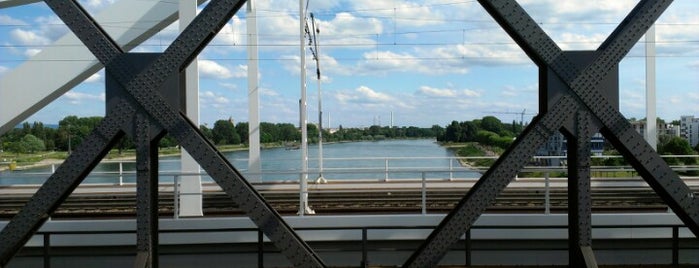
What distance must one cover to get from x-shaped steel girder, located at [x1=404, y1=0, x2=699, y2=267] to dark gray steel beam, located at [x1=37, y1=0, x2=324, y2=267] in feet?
4.88

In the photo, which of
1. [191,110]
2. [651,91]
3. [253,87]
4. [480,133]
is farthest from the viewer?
[480,133]

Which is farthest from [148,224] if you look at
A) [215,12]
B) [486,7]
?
[486,7]

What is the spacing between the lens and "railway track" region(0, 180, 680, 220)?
11.8 metres

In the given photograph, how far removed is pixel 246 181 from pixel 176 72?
1.25 m

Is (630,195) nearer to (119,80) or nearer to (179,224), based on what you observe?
(179,224)

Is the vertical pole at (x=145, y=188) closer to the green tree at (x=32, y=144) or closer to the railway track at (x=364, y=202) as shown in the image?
the railway track at (x=364, y=202)

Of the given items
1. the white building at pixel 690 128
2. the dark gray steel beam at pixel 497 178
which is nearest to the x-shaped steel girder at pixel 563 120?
the dark gray steel beam at pixel 497 178

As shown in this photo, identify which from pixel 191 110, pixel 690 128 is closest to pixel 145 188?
pixel 191 110

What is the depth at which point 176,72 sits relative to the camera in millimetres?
4957

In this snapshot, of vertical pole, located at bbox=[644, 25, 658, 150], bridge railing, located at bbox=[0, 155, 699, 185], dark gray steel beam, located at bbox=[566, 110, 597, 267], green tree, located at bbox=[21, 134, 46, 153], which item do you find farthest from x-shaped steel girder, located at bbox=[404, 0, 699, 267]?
green tree, located at bbox=[21, 134, 46, 153]

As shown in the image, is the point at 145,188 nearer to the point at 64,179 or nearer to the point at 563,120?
the point at 64,179

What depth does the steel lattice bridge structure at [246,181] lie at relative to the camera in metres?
4.91

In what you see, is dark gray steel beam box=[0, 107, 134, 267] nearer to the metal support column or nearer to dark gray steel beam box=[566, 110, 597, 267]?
dark gray steel beam box=[566, 110, 597, 267]

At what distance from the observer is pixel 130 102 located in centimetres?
497
